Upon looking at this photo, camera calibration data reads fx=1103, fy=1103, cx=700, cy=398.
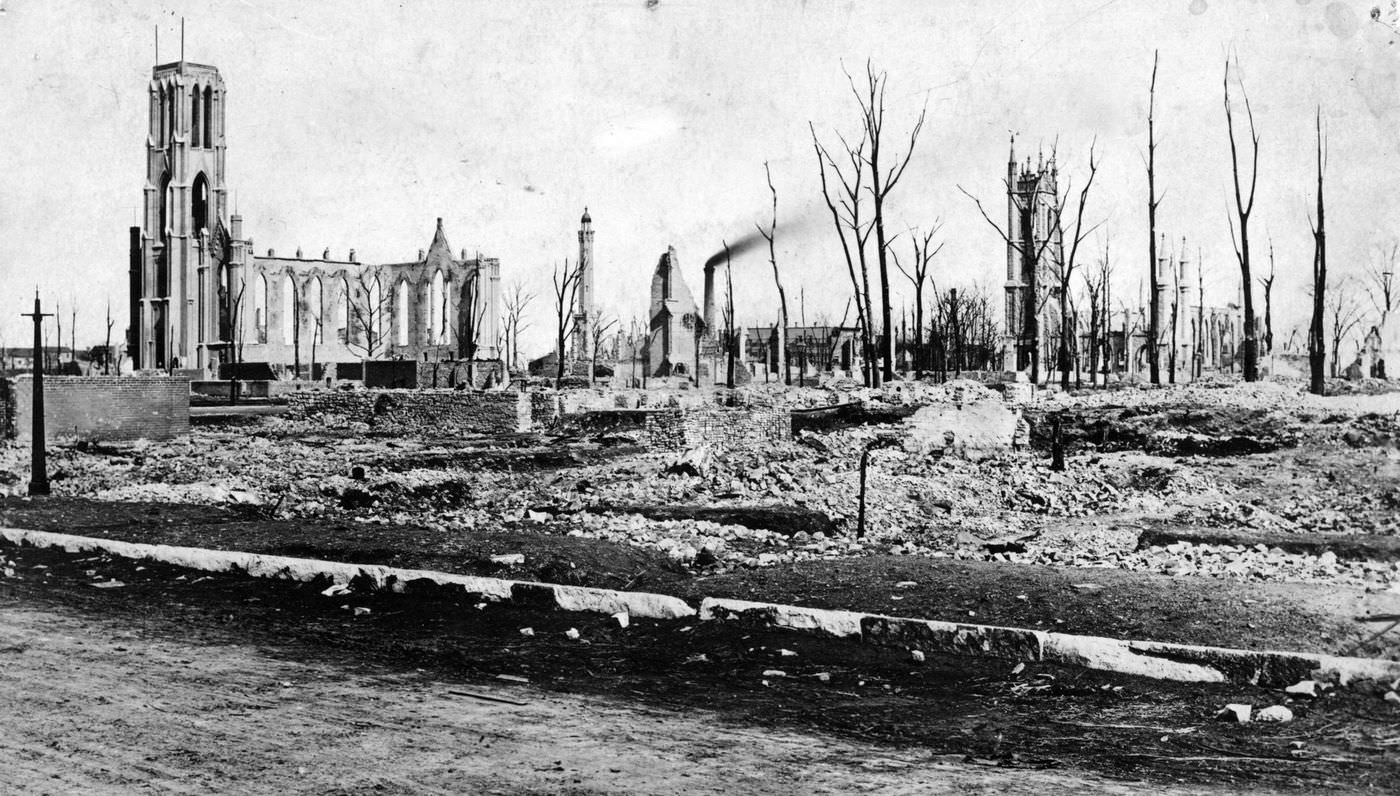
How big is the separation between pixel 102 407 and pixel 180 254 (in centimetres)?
3893

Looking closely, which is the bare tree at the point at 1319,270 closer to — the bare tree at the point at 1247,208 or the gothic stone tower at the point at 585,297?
the bare tree at the point at 1247,208

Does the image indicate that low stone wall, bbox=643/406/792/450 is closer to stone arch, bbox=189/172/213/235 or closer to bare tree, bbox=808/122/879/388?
bare tree, bbox=808/122/879/388

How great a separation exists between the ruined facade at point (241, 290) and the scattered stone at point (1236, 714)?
4764cm

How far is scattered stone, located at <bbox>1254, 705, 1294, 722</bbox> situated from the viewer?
5.29m

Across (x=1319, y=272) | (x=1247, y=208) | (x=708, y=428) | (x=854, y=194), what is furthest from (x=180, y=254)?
(x=1319, y=272)

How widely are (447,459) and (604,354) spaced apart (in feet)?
170

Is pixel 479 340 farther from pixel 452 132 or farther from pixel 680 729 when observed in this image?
pixel 680 729

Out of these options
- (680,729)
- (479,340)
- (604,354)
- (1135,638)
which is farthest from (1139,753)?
(604,354)

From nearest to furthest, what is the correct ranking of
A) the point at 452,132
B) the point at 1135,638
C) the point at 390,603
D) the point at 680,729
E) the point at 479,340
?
the point at 680,729 → the point at 1135,638 → the point at 390,603 → the point at 452,132 → the point at 479,340

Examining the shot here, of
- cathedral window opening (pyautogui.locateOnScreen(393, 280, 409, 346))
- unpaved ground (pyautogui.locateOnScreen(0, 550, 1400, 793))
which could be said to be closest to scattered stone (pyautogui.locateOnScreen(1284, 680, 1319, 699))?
unpaved ground (pyautogui.locateOnScreen(0, 550, 1400, 793))

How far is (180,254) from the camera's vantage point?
56.4 meters

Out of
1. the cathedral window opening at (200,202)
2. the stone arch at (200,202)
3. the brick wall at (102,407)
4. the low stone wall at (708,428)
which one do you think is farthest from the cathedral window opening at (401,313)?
the low stone wall at (708,428)

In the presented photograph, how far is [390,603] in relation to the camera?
8312mm

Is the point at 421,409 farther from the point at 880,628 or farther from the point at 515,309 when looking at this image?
the point at 515,309
